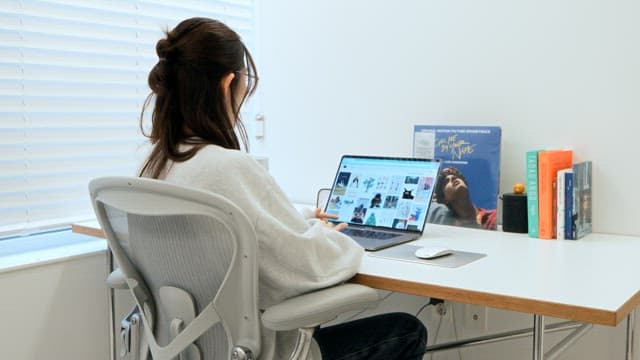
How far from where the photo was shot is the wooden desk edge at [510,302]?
1.09 meters

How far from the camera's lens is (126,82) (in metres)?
2.21

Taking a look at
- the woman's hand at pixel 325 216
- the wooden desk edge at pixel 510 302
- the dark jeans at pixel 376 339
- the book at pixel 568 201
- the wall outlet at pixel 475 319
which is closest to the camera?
the wooden desk edge at pixel 510 302

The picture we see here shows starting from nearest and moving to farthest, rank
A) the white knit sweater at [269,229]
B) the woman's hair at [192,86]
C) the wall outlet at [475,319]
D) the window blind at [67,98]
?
the white knit sweater at [269,229] → the woman's hair at [192,86] → the window blind at [67,98] → the wall outlet at [475,319]

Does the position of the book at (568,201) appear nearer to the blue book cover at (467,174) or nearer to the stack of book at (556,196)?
the stack of book at (556,196)

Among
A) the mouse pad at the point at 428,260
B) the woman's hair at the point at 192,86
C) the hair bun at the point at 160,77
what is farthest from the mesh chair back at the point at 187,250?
the mouse pad at the point at 428,260

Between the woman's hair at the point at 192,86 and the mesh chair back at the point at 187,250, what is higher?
the woman's hair at the point at 192,86

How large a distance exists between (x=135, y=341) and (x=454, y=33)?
4.34 ft

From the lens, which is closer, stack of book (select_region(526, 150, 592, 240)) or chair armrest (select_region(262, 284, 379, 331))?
chair armrest (select_region(262, 284, 379, 331))

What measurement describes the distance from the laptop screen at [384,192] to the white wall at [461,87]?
0.30m

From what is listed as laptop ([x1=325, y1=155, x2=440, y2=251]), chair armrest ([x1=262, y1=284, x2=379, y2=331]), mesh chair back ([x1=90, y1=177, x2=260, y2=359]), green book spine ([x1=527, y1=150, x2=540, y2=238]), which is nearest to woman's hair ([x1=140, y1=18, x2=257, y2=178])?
mesh chair back ([x1=90, y1=177, x2=260, y2=359])

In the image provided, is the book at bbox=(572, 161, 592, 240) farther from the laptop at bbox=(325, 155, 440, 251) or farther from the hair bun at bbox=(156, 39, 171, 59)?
the hair bun at bbox=(156, 39, 171, 59)

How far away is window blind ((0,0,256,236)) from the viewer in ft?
6.28

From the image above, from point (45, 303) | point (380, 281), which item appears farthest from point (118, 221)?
Answer: point (45, 303)

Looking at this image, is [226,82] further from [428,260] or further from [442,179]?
[442,179]
